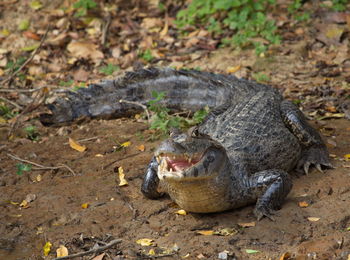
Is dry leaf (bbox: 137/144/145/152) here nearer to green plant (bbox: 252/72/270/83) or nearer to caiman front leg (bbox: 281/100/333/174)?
caiman front leg (bbox: 281/100/333/174)

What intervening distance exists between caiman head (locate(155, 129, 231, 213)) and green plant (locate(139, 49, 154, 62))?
14.9 ft

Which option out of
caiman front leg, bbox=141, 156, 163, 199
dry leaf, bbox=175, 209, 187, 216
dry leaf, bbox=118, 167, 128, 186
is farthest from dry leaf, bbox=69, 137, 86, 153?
dry leaf, bbox=175, 209, 187, 216

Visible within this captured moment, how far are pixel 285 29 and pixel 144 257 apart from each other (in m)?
6.07

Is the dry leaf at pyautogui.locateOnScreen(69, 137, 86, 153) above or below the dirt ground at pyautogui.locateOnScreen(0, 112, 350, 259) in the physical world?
below

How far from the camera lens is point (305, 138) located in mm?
5863

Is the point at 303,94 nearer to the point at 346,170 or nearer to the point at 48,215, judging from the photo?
the point at 346,170

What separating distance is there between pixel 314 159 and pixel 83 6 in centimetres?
579

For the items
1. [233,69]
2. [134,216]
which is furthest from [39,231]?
[233,69]

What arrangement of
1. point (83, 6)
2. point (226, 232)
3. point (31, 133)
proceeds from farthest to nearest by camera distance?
point (83, 6)
point (31, 133)
point (226, 232)

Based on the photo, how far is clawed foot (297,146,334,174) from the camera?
18.2 ft

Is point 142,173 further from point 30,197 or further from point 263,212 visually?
point 263,212

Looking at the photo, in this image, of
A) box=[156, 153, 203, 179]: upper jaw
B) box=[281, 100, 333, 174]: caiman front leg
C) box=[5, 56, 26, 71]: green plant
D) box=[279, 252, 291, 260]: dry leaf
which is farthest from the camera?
box=[5, 56, 26, 71]: green plant

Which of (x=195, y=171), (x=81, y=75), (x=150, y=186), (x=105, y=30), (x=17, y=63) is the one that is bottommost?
(x=81, y=75)

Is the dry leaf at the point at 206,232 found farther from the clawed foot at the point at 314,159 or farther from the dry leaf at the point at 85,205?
the clawed foot at the point at 314,159
